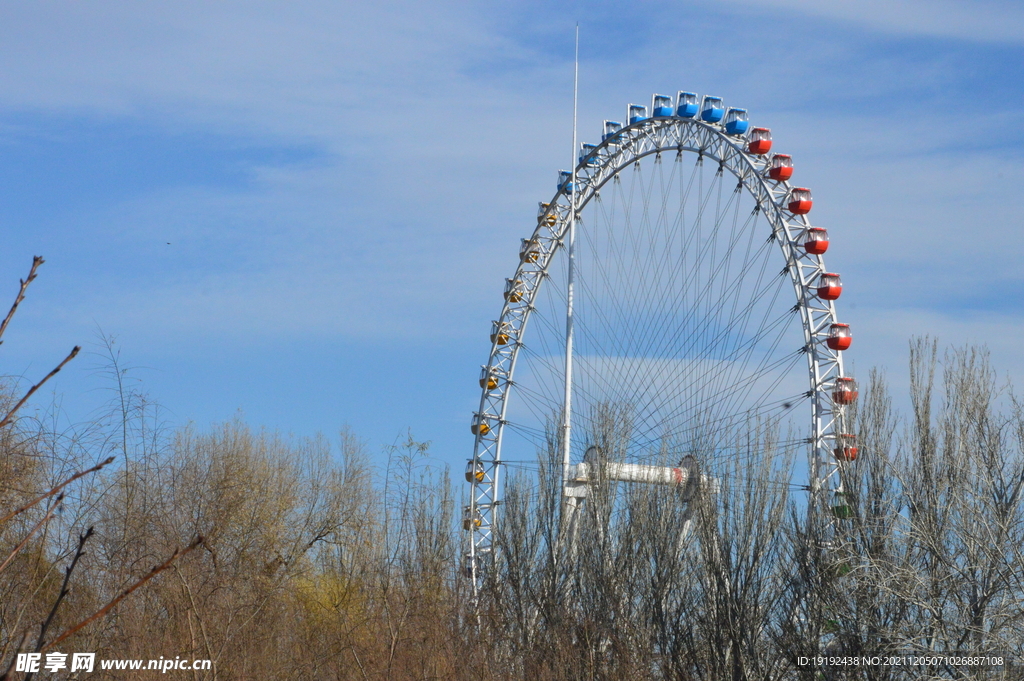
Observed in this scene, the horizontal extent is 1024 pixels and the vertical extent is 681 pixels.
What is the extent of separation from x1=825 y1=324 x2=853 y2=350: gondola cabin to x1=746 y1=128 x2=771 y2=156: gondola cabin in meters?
5.10

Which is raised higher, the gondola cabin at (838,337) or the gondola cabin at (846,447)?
the gondola cabin at (838,337)

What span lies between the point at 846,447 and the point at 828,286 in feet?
22.1

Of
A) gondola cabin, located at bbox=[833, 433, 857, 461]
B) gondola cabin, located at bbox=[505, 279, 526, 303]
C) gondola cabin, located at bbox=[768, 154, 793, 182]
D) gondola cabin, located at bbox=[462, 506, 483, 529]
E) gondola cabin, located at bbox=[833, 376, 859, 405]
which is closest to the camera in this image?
gondola cabin, located at bbox=[833, 433, 857, 461]

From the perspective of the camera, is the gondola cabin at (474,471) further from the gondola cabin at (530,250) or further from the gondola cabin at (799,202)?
the gondola cabin at (799,202)

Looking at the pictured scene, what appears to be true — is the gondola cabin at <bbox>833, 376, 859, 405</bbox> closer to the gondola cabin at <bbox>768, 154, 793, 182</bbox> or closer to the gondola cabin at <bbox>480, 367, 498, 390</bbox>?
the gondola cabin at <bbox>768, 154, 793, 182</bbox>

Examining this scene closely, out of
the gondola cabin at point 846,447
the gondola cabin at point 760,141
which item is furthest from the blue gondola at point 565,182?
the gondola cabin at point 846,447

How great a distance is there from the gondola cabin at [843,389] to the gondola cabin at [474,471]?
17.6 metres

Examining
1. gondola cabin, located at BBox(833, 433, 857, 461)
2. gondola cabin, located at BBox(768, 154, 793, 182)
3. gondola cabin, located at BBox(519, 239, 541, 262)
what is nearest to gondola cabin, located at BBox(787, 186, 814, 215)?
gondola cabin, located at BBox(768, 154, 793, 182)

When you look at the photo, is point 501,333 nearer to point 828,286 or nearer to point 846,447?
point 828,286

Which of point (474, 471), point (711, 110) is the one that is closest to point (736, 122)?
point (711, 110)

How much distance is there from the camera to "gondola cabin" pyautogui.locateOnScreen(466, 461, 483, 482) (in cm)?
4119

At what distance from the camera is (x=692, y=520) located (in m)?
25.1

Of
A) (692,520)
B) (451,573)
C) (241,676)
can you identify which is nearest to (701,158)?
(692,520)

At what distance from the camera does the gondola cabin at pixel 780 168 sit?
28.5m
